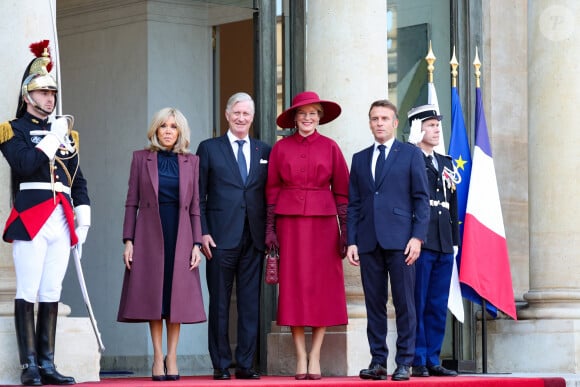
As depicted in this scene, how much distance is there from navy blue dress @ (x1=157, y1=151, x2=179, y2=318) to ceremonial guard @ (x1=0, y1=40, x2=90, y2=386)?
79cm

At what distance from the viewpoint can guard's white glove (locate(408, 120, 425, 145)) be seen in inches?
422

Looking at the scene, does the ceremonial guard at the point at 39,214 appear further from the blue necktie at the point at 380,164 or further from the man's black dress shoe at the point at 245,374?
the blue necktie at the point at 380,164

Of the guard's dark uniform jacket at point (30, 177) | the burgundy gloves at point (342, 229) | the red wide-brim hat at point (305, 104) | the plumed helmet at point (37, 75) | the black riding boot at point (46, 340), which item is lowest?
the black riding boot at point (46, 340)

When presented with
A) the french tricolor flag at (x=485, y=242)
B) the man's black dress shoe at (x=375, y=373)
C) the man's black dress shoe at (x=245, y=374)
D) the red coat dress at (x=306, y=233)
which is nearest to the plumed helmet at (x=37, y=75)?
the red coat dress at (x=306, y=233)

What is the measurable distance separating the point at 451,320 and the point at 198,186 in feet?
14.1

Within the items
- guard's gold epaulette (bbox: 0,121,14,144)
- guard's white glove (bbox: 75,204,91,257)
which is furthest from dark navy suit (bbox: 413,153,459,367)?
guard's gold epaulette (bbox: 0,121,14,144)

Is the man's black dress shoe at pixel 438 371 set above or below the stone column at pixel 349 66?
below

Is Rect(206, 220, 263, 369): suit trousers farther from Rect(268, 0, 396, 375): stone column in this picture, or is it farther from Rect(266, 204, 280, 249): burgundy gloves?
Rect(268, 0, 396, 375): stone column

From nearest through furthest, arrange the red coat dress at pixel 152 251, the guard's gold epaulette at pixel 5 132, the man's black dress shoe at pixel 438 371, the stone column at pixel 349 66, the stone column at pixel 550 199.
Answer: the guard's gold epaulette at pixel 5 132
the red coat dress at pixel 152 251
the man's black dress shoe at pixel 438 371
the stone column at pixel 349 66
the stone column at pixel 550 199

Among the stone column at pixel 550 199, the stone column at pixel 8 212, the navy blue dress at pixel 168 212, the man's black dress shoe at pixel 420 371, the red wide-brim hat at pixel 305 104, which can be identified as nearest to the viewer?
A: the stone column at pixel 8 212

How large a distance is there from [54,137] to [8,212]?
73 centimetres

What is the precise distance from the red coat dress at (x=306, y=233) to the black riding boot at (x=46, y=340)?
1.90 m

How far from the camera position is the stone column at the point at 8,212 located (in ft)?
29.5

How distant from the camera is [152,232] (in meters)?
9.49
